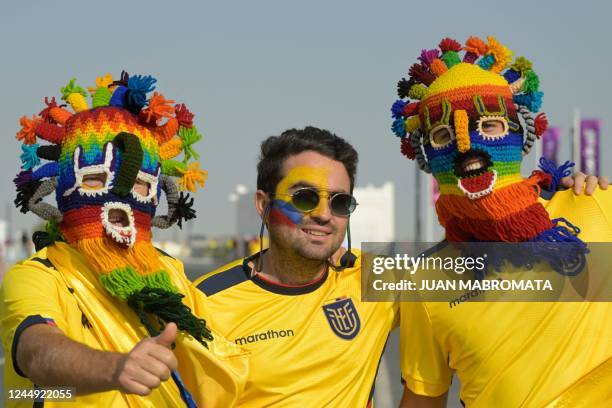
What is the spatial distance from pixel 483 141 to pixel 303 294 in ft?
3.92

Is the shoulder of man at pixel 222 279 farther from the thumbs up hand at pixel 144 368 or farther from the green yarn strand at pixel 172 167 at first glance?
the thumbs up hand at pixel 144 368

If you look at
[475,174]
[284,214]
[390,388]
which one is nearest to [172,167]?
[284,214]

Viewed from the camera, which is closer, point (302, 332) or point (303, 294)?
point (302, 332)

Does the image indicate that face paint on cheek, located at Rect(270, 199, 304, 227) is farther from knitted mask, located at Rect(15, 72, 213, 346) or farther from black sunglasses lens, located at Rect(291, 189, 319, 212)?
knitted mask, located at Rect(15, 72, 213, 346)

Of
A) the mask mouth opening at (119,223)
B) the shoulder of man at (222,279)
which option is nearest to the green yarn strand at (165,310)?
the mask mouth opening at (119,223)

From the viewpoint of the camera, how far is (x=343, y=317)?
500 centimetres

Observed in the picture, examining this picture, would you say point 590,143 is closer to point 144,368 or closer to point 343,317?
point 343,317

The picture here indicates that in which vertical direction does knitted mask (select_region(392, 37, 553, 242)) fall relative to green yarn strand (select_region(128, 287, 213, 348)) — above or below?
above

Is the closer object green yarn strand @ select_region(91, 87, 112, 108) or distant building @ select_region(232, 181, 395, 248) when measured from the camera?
green yarn strand @ select_region(91, 87, 112, 108)

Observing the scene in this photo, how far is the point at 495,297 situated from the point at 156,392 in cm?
166

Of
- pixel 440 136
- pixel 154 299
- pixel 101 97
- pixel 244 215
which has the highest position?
pixel 101 97

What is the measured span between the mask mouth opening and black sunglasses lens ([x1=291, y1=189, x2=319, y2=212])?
95 cm

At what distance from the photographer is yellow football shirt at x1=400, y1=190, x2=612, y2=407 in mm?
4473

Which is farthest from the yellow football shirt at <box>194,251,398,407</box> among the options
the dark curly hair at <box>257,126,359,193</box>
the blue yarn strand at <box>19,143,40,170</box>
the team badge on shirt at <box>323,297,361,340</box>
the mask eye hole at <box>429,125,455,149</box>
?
the blue yarn strand at <box>19,143,40,170</box>
